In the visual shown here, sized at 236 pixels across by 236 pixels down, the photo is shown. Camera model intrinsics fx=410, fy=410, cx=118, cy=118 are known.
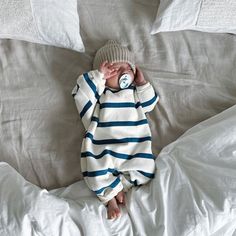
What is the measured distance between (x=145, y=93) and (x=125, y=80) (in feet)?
0.25

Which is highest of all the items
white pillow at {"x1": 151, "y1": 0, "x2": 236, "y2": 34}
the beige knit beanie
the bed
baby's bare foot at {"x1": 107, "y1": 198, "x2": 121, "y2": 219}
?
white pillow at {"x1": 151, "y1": 0, "x2": 236, "y2": 34}

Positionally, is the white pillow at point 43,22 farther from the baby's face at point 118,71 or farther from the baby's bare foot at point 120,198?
the baby's bare foot at point 120,198

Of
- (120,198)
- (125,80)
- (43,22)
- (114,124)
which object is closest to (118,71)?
(125,80)

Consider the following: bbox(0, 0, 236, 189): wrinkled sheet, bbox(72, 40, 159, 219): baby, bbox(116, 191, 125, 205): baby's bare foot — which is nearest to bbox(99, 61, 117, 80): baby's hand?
bbox(72, 40, 159, 219): baby

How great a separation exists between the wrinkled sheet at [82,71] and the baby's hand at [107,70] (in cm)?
11

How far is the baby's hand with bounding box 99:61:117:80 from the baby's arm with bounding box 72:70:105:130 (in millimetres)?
14

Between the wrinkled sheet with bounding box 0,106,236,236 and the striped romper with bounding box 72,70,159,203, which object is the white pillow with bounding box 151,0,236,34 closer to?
→ the striped romper with bounding box 72,70,159,203

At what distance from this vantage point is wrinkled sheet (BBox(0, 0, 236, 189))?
127 cm

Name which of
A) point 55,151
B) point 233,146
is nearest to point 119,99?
point 55,151

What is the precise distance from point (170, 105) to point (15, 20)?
0.57m

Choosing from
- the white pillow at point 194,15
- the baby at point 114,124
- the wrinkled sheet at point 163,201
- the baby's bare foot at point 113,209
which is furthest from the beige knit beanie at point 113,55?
the baby's bare foot at point 113,209

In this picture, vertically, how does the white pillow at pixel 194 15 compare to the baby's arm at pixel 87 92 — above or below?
above

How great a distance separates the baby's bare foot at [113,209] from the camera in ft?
3.81

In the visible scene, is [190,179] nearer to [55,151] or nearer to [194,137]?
[194,137]
